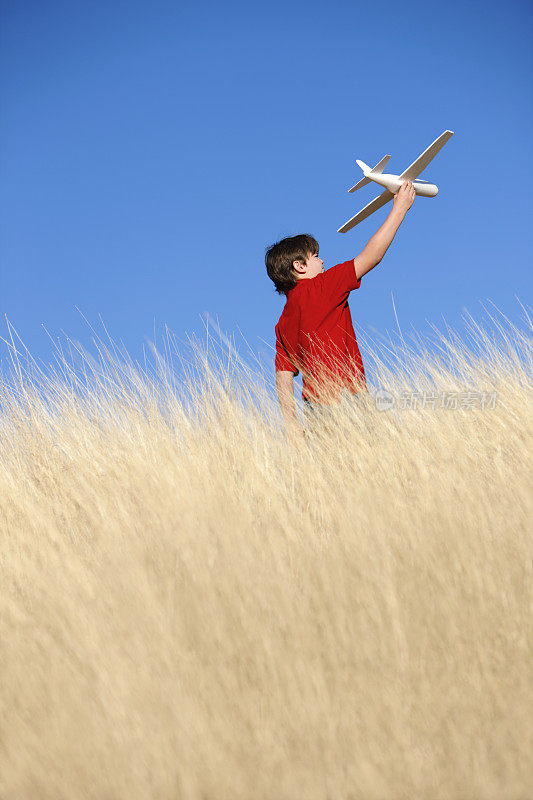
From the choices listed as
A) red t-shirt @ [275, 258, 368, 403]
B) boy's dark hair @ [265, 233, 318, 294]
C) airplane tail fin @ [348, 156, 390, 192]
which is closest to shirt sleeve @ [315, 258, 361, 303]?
red t-shirt @ [275, 258, 368, 403]

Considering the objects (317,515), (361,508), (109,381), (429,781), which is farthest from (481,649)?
(109,381)

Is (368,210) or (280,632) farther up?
(368,210)

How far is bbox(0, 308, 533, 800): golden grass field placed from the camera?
1.33 m

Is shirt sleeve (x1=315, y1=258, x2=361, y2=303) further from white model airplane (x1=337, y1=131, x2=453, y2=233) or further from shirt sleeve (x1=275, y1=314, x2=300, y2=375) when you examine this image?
white model airplane (x1=337, y1=131, x2=453, y2=233)

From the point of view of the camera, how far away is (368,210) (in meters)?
4.17

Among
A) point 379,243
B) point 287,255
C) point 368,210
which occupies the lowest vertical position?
point 379,243

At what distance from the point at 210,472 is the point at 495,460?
133 centimetres

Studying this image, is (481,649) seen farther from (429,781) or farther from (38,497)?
(38,497)

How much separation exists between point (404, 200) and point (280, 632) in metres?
2.41

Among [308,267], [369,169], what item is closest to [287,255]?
[308,267]

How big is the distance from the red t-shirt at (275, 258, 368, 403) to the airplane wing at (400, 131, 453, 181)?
1019 mm

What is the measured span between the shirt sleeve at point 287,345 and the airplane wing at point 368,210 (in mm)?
1414

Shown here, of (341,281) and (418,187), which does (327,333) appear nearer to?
(341,281)

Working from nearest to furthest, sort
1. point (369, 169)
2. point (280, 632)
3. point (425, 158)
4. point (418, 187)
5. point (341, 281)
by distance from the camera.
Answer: point (280, 632), point (341, 281), point (425, 158), point (418, 187), point (369, 169)
